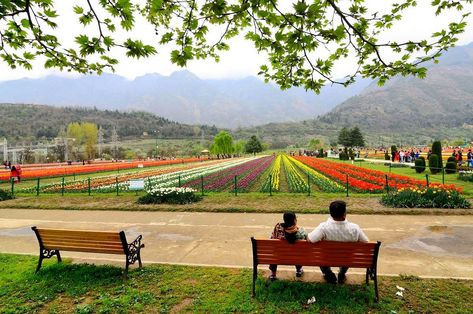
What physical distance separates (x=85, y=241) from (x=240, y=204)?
24.3ft

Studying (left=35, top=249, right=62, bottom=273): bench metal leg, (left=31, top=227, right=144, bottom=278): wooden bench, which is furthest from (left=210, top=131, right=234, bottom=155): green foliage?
(left=31, top=227, right=144, bottom=278): wooden bench

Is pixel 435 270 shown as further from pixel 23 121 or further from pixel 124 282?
pixel 23 121

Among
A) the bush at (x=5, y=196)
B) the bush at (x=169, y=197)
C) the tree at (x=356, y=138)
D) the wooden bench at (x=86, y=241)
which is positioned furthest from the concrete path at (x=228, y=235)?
the tree at (x=356, y=138)

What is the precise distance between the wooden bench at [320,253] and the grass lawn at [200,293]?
364mm

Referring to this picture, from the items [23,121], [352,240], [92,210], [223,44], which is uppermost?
[23,121]

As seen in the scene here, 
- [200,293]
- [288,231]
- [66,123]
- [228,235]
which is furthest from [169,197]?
[66,123]

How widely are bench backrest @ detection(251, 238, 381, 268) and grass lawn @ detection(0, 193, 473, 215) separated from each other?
6546 millimetres

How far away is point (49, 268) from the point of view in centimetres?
598

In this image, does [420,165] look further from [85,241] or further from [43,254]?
[43,254]

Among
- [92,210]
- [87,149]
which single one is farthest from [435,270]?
[87,149]

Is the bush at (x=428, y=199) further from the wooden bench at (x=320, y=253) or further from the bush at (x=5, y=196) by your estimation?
the bush at (x=5, y=196)

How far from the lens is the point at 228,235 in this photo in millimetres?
8367

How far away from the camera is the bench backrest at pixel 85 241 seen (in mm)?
5574

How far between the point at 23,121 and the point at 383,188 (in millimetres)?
143158
